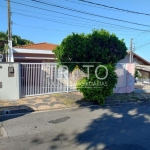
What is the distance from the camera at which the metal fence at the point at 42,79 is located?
8544 millimetres

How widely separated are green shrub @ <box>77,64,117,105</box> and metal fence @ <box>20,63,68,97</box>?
2.56 m

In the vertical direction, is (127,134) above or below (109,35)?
below

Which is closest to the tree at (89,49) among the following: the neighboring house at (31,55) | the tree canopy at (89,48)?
the tree canopy at (89,48)

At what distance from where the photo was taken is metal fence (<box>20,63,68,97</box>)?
8544 mm

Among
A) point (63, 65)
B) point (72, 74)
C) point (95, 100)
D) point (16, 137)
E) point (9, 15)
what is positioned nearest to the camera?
point (16, 137)

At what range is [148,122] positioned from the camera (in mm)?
5281

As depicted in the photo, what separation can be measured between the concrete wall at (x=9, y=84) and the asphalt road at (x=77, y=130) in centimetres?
211

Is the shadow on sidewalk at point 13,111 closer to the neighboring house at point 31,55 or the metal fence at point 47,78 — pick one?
the metal fence at point 47,78

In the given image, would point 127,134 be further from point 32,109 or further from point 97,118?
point 32,109

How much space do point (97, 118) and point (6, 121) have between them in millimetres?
3169

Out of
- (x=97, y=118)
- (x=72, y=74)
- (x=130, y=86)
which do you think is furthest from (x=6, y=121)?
(x=130, y=86)

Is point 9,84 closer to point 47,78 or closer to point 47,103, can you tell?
point 47,103

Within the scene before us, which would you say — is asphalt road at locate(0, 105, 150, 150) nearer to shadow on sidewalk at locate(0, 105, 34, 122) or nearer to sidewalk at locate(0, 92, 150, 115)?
shadow on sidewalk at locate(0, 105, 34, 122)

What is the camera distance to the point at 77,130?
15.1 ft
